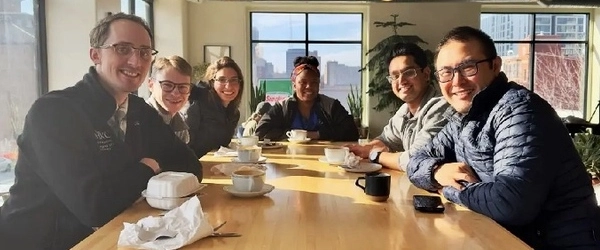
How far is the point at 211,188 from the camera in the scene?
1994mm

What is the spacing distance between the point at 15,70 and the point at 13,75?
0.06 metres

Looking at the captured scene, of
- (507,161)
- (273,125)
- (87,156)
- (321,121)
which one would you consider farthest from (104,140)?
(321,121)

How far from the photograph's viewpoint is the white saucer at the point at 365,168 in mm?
2361

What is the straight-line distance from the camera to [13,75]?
3.71 metres

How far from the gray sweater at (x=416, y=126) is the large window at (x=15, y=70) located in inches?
85.9

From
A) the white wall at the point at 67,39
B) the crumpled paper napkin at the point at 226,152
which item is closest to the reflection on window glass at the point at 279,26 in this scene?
the white wall at the point at 67,39

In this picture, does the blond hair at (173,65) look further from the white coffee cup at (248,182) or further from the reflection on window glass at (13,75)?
the white coffee cup at (248,182)

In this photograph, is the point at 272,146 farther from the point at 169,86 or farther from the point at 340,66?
the point at 340,66

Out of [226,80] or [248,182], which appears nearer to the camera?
[248,182]

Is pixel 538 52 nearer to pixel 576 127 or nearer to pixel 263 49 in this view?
pixel 576 127

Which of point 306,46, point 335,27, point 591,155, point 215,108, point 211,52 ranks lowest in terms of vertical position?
point 591,155

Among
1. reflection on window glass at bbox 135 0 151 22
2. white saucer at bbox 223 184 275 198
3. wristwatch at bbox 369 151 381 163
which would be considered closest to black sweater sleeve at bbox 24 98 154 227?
white saucer at bbox 223 184 275 198

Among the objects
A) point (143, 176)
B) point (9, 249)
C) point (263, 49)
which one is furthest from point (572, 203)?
point (263, 49)

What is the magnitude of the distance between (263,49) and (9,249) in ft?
22.1
